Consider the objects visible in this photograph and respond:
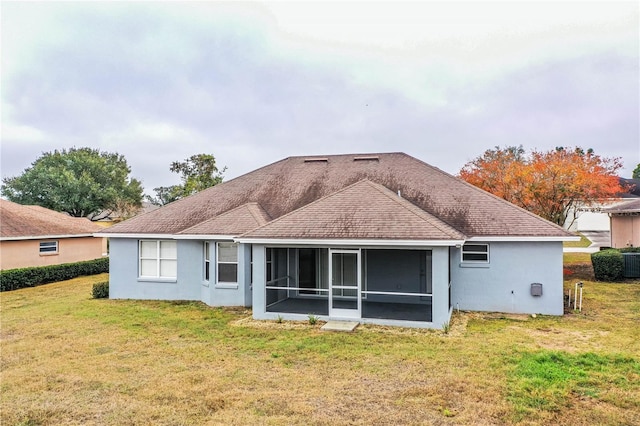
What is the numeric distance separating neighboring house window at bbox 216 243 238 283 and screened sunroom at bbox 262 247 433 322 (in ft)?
4.78

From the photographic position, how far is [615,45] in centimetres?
1719

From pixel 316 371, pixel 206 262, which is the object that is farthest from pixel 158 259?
pixel 316 371

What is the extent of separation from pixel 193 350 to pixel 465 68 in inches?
766

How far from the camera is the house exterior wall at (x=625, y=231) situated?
945 inches

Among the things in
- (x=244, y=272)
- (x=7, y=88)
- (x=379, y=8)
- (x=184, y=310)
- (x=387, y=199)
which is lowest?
(x=184, y=310)

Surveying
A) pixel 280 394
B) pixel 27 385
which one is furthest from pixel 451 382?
pixel 27 385

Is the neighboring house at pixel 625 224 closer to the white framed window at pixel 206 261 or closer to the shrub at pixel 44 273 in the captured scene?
the white framed window at pixel 206 261

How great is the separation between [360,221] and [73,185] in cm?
4627

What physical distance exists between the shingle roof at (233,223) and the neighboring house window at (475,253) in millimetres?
7549

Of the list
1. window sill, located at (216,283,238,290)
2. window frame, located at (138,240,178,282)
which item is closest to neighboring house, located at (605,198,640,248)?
window sill, located at (216,283,238,290)

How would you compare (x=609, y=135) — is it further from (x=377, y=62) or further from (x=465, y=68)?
(x=377, y=62)

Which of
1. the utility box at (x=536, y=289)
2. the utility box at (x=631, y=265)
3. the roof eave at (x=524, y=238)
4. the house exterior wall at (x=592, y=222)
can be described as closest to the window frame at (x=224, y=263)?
the roof eave at (x=524, y=238)

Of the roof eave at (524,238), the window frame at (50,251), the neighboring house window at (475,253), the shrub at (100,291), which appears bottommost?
the shrub at (100,291)

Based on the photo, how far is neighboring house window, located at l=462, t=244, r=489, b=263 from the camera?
43.7ft
